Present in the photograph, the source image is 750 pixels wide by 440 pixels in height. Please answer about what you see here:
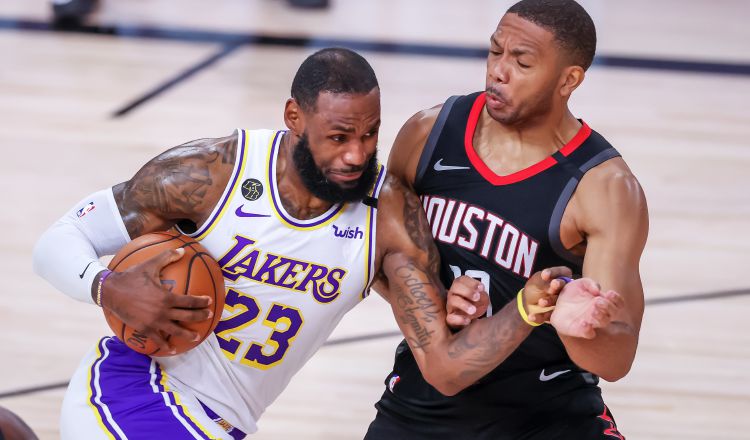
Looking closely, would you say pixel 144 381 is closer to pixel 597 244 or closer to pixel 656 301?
pixel 597 244

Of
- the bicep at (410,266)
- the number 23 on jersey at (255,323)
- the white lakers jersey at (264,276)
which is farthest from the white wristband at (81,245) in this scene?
the bicep at (410,266)

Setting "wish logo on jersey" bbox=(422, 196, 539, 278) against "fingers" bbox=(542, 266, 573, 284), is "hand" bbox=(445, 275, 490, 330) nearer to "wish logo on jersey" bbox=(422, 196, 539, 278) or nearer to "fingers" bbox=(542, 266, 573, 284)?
"wish logo on jersey" bbox=(422, 196, 539, 278)

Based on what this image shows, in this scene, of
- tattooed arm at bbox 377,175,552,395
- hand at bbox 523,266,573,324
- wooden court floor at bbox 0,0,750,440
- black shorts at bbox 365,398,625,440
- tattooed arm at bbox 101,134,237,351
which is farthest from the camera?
wooden court floor at bbox 0,0,750,440

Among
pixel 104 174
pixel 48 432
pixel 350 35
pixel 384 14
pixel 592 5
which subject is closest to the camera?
pixel 48 432

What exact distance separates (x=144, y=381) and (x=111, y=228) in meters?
0.53

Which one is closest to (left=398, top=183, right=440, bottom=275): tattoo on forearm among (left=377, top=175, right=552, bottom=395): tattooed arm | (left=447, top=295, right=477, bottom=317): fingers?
(left=377, top=175, right=552, bottom=395): tattooed arm

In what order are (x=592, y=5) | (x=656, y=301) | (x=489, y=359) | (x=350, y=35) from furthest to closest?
(x=592, y=5)
(x=350, y=35)
(x=656, y=301)
(x=489, y=359)

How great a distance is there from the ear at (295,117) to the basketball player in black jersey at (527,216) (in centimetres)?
46

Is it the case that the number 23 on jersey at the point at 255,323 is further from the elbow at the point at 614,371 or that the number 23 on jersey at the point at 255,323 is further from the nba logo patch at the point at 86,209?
the elbow at the point at 614,371

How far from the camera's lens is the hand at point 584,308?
3.12m

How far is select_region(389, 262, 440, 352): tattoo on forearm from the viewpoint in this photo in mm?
3699

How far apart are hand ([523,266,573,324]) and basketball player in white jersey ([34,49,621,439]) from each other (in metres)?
0.13

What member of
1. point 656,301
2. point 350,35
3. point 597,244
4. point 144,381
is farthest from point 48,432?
Result: point 350,35

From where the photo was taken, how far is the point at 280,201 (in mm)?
3738
